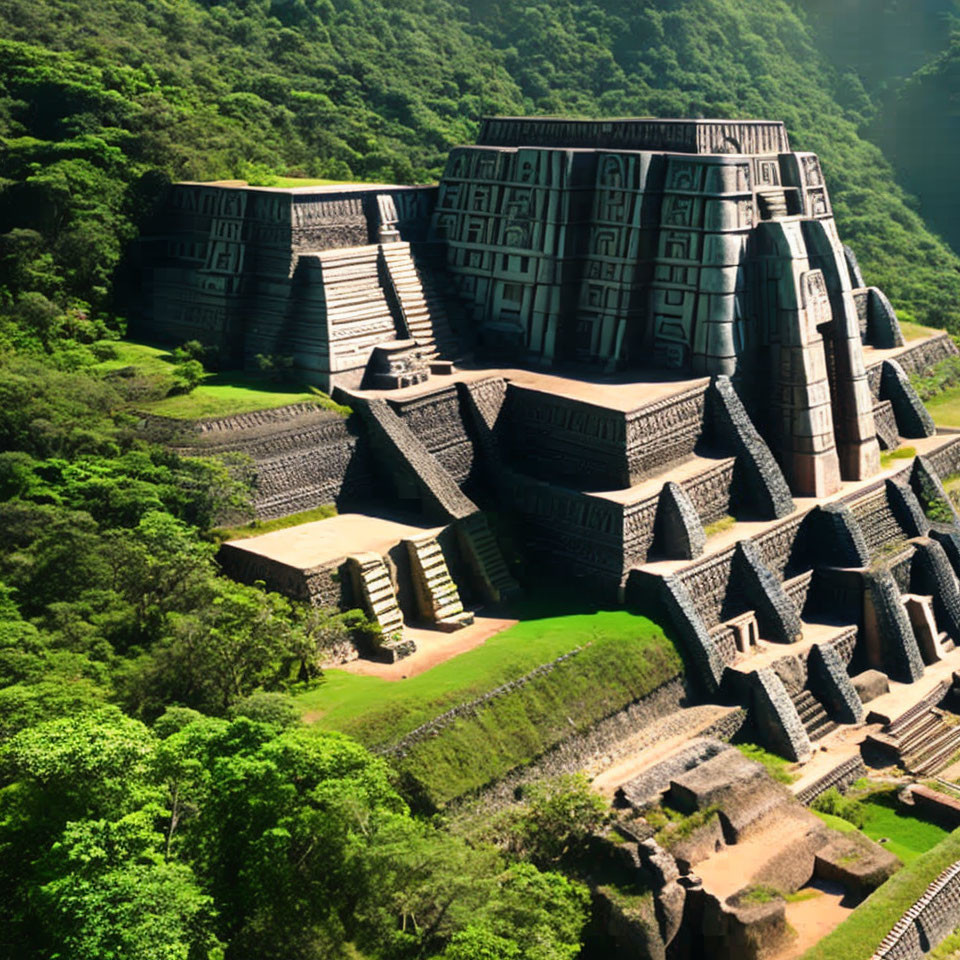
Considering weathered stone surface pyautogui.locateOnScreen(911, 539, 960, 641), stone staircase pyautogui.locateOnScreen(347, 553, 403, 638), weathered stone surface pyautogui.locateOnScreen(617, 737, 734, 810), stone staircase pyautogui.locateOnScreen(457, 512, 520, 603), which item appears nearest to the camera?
weathered stone surface pyautogui.locateOnScreen(617, 737, 734, 810)

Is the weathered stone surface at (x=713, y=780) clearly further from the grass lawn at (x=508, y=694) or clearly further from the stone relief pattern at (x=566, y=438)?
the stone relief pattern at (x=566, y=438)

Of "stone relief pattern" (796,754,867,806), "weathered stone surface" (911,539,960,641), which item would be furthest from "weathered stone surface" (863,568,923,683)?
"stone relief pattern" (796,754,867,806)

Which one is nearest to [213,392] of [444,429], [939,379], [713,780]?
[444,429]

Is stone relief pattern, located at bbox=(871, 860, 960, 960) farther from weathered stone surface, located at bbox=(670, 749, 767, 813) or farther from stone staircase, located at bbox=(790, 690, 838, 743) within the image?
stone staircase, located at bbox=(790, 690, 838, 743)

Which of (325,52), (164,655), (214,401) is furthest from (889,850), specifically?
(325,52)

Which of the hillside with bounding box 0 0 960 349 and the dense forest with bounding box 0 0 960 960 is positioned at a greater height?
the hillside with bounding box 0 0 960 349

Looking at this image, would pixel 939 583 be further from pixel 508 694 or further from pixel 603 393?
pixel 508 694
